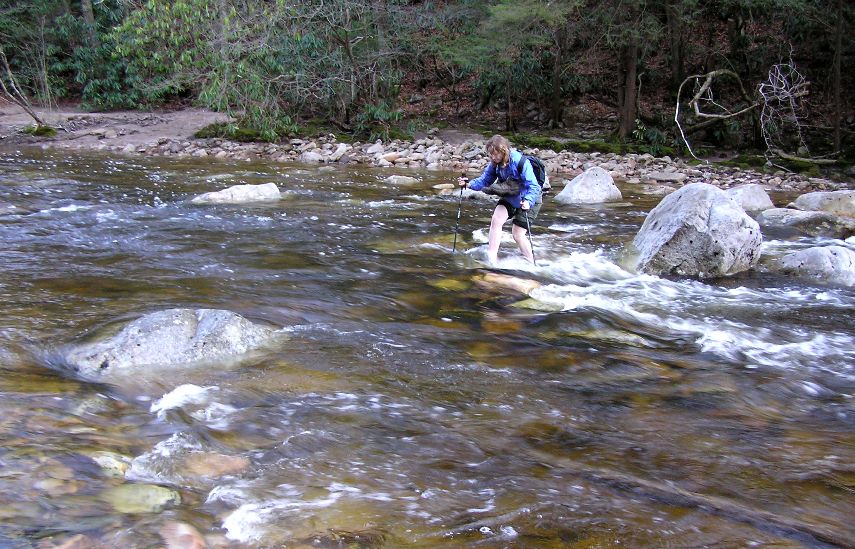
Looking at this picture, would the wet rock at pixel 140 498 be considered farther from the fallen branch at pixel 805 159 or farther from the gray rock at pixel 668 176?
the fallen branch at pixel 805 159

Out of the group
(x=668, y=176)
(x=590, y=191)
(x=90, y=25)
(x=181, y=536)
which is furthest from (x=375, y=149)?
(x=181, y=536)

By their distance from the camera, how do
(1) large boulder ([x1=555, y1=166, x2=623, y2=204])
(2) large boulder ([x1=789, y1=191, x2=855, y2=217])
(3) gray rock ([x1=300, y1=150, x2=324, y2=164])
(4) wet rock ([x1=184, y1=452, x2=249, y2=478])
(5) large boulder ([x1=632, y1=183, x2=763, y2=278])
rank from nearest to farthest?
1. (4) wet rock ([x1=184, y1=452, x2=249, y2=478])
2. (5) large boulder ([x1=632, y1=183, x2=763, y2=278])
3. (2) large boulder ([x1=789, y1=191, x2=855, y2=217])
4. (1) large boulder ([x1=555, y1=166, x2=623, y2=204])
5. (3) gray rock ([x1=300, y1=150, x2=324, y2=164])

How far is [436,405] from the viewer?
13.2 feet

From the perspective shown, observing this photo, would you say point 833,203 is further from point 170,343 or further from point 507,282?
point 170,343

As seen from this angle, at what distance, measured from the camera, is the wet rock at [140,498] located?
9.15ft

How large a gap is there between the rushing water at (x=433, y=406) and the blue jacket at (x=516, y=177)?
82 centimetres

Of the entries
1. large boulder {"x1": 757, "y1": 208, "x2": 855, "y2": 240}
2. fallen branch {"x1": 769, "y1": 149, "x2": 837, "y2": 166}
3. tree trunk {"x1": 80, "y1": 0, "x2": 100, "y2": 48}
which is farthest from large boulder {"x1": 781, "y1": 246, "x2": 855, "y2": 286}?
tree trunk {"x1": 80, "y1": 0, "x2": 100, "y2": 48}

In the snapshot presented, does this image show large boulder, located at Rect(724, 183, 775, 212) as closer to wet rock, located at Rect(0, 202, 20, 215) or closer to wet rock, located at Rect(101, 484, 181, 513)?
wet rock, located at Rect(101, 484, 181, 513)

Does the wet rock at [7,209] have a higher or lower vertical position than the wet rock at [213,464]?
higher

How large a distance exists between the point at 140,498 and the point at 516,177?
17.3 ft

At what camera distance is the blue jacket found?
7051 millimetres

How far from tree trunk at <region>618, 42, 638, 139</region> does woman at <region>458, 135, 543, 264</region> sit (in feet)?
39.2

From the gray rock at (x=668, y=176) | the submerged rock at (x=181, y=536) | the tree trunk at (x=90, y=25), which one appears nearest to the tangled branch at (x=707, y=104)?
Answer: the gray rock at (x=668, y=176)

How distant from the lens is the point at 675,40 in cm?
1914
